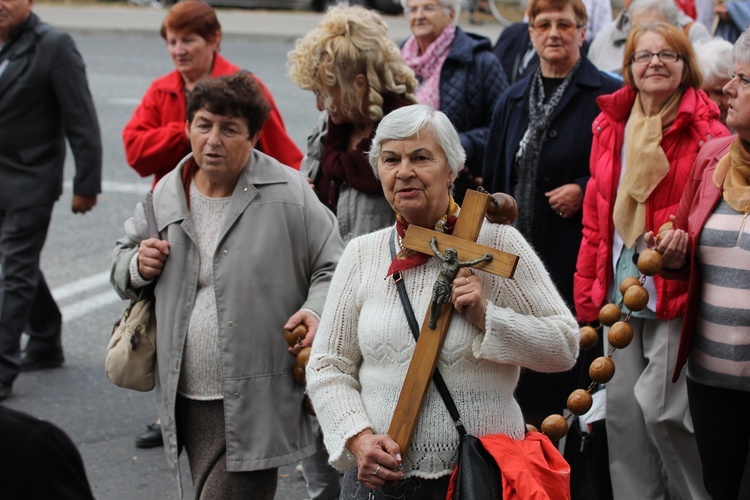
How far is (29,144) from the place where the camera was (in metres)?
6.59

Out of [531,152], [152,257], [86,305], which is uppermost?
[531,152]

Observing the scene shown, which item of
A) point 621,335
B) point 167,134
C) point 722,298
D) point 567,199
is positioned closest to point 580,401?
point 621,335

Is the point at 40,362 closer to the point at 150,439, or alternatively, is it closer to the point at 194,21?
the point at 150,439

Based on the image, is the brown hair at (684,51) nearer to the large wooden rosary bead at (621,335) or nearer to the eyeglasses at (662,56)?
the eyeglasses at (662,56)

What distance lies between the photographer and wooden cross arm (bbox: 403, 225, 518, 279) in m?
3.07

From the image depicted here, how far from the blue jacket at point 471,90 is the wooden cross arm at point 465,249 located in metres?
2.51

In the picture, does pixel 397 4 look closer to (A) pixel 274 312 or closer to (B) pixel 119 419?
(B) pixel 119 419

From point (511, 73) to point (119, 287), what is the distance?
366 cm

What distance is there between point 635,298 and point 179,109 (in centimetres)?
267

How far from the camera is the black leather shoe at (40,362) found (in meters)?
6.86

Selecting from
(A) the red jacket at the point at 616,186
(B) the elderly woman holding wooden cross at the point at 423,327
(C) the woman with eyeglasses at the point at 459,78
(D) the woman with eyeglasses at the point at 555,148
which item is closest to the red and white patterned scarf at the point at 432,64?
(C) the woman with eyeglasses at the point at 459,78

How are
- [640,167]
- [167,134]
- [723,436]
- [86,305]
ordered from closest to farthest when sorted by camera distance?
1. [723,436]
2. [640,167]
3. [167,134]
4. [86,305]

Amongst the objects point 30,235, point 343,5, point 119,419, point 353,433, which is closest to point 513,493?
point 353,433

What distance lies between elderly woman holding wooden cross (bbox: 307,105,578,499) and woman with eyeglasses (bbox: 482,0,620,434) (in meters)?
1.84
